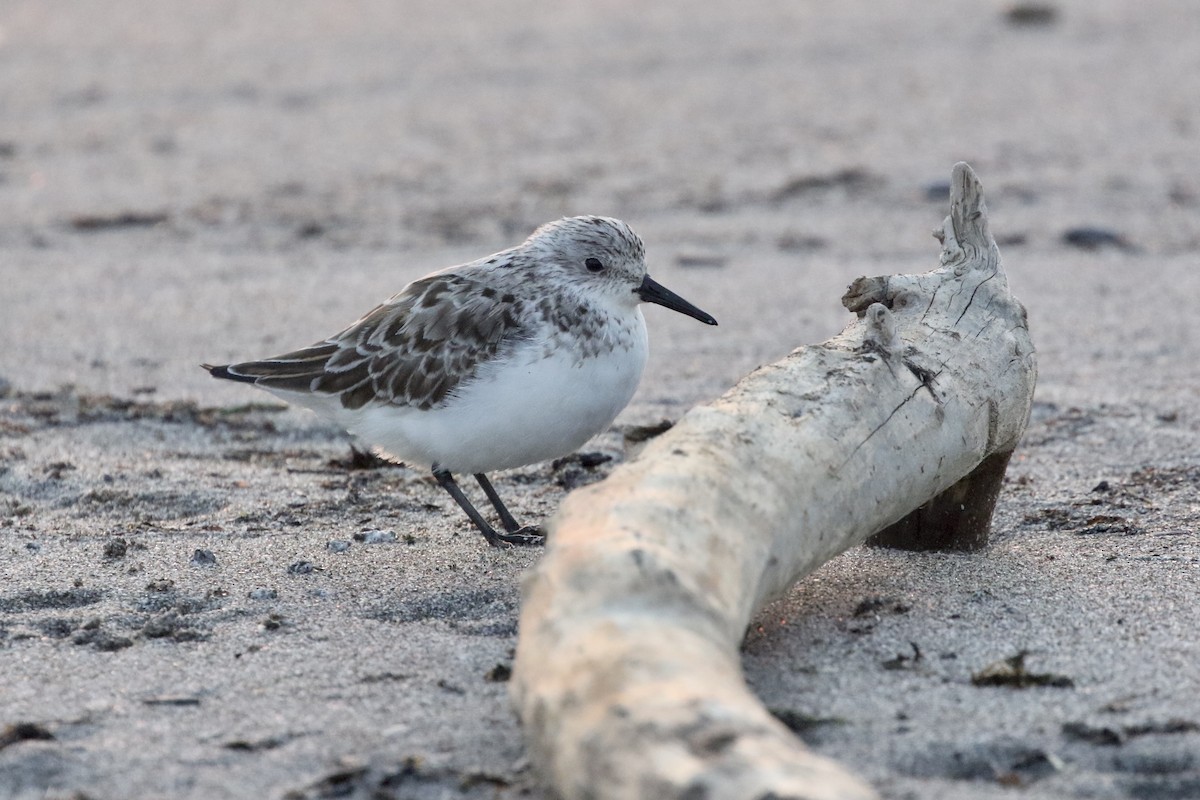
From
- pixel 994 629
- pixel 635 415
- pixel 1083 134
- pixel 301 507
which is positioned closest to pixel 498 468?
pixel 301 507

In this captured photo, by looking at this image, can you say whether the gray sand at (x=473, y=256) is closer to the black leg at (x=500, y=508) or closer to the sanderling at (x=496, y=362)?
the black leg at (x=500, y=508)

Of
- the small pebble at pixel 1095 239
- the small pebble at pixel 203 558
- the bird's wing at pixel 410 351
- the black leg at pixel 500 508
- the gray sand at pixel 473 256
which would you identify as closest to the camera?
the gray sand at pixel 473 256

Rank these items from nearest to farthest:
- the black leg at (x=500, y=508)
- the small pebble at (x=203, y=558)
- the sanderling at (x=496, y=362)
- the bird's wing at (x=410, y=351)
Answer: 1. the small pebble at (x=203, y=558)
2. the sanderling at (x=496, y=362)
3. the bird's wing at (x=410, y=351)
4. the black leg at (x=500, y=508)

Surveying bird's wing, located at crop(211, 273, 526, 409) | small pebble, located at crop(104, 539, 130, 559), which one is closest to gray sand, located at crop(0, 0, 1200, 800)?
small pebble, located at crop(104, 539, 130, 559)

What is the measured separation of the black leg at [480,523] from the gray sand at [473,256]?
10cm

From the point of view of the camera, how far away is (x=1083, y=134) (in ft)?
32.4

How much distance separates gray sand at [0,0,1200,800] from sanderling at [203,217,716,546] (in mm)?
299

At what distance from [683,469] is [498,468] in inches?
59.5

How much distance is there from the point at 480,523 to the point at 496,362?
1.60ft

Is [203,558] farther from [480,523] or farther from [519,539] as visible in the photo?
[519,539]

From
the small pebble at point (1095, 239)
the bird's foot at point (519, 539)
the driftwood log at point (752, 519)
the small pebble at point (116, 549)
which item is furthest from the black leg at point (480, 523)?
the small pebble at point (1095, 239)

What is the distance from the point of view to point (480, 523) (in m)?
4.57

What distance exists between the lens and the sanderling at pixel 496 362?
4461 mm

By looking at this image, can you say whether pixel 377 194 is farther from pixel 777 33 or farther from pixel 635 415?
pixel 777 33
